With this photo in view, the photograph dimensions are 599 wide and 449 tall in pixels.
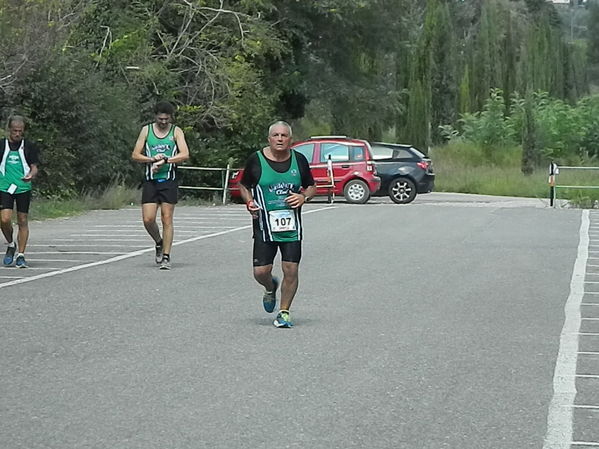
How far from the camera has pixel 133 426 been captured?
7000mm

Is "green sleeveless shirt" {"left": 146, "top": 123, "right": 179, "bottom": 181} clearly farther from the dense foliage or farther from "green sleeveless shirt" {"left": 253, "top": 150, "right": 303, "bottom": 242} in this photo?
the dense foliage

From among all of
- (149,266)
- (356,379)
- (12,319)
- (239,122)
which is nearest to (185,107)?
(239,122)

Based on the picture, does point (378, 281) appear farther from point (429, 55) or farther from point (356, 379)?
point (429, 55)

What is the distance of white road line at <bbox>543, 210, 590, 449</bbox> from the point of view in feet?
22.9

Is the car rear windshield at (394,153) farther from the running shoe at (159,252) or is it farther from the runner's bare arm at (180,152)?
the runner's bare arm at (180,152)

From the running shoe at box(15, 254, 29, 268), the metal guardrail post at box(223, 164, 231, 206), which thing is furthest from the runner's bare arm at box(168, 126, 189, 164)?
the metal guardrail post at box(223, 164, 231, 206)

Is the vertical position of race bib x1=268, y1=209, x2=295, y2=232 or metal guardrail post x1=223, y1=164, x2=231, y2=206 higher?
race bib x1=268, y1=209, x2=295, y2=232

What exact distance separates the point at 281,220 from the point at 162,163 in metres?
4.53

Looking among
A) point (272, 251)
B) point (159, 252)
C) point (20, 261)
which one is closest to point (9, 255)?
point (20, 261)

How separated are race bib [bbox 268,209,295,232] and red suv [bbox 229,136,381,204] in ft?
68.5

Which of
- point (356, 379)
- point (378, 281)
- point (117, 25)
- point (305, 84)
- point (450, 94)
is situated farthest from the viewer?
point (450, 94)

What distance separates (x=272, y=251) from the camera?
10.7 metres

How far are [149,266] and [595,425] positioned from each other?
346 inches

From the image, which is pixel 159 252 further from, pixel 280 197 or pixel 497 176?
pixel 497 176
